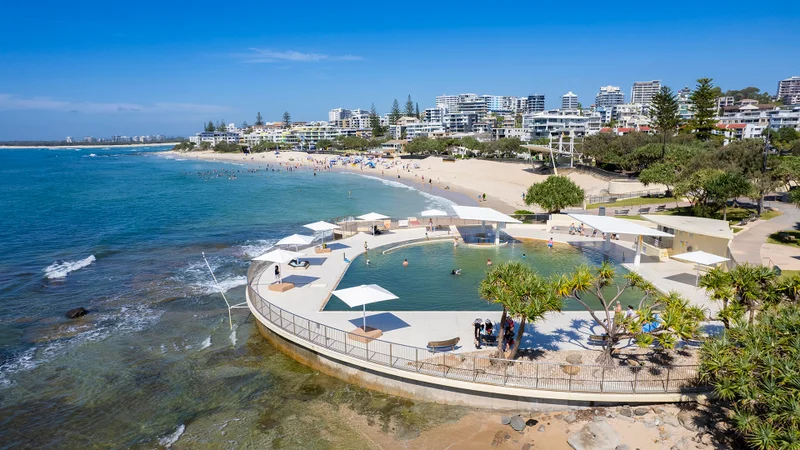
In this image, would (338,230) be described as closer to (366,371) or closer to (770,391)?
(366,371)

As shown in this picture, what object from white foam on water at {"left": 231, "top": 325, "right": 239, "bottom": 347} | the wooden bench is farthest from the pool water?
white foam on water at {"left": 231, "top": 325, "right": 239, "bottom": 347}

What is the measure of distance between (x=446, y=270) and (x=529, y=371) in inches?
452

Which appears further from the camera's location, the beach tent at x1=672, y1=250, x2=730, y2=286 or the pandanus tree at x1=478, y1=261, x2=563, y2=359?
the beach tent at x1=672, y1=250, x2=730, y2=286

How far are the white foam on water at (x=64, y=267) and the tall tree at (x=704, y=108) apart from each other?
83165 mm

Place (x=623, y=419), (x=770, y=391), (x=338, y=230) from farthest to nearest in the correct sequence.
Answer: (x=338, y=230) < (x=623, y=419) < (x=770, y=391)

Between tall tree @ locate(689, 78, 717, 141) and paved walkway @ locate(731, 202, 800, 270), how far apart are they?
148ft

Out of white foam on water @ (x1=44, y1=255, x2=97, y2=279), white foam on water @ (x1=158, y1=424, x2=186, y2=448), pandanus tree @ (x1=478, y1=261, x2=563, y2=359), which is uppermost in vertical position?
pandanus tree @ (x1=478, y1=261, x2=563, y2=359)

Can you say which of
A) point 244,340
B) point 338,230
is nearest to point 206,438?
point 244,340

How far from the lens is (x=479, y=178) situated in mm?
78938

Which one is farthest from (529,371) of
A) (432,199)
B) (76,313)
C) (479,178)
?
(479,178)

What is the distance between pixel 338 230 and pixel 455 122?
166080 millimetres

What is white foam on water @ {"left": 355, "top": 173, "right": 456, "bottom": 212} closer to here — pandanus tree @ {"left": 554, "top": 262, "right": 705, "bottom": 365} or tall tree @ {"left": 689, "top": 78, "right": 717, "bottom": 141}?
pandanus tree @ {"left": 554, "top": 262, "right": 705, "bottom": 365}

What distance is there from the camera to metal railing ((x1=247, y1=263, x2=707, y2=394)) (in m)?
12.9

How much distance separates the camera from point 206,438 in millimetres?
13453
